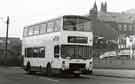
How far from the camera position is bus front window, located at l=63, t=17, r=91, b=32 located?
911 inches

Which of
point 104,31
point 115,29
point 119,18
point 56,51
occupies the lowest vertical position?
point 56,51

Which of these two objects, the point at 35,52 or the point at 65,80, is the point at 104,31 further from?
the point at 65,80

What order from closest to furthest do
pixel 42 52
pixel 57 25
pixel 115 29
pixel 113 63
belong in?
pixel 57 25
pixel 42 52
pixel 113 63
pixel 115 29

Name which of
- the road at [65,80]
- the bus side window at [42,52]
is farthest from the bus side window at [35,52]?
the road at [65,80]

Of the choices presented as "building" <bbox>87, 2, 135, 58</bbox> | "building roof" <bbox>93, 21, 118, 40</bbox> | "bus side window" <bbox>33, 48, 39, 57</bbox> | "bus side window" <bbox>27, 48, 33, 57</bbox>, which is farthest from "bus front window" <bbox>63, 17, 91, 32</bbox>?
"building roof" <bbox>93, 21, 118, 40</bbox>

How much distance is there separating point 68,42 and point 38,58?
16.5 ft

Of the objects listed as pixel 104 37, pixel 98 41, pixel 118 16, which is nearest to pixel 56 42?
pixel 98 41

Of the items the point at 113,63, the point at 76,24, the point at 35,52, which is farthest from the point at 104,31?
the point at 76,24

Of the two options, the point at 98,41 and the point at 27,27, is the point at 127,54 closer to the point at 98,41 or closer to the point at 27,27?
the point at 98,41

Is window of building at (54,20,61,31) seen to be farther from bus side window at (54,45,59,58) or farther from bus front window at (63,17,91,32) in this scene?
bus side window at (54,45,59,58)

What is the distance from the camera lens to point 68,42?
75.5 ft

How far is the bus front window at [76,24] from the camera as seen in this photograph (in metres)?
23.1

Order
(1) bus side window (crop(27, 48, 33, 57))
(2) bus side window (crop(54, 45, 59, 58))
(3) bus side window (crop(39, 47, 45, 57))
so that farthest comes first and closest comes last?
1. (1) bus side window (crop(27, 48, 33, 57))
2. (3) bus side window (crop(39, 47, 45, 57))
3. (2) bus side window (crop(54, 45, 59, 58))

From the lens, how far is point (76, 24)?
23.5 meters
